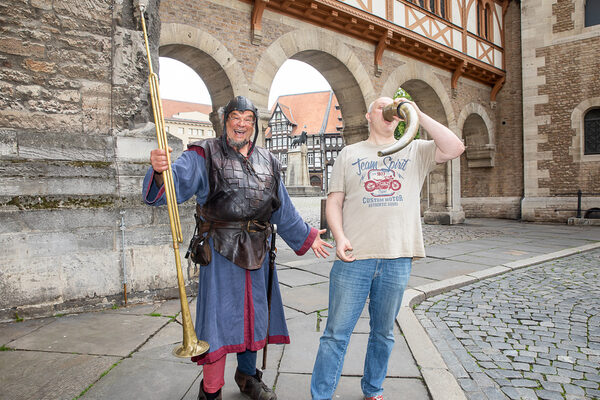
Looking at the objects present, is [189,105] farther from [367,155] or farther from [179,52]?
[367,155]

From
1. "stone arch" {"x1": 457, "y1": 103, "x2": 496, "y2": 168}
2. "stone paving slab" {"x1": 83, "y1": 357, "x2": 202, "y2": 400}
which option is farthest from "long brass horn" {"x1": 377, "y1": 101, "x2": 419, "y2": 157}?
"stone arch" {"x1": 457, "y1": 103, "x2": 496, "y2": 168}

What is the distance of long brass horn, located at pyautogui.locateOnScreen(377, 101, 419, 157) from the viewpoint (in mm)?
1945

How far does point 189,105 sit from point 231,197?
75371mm

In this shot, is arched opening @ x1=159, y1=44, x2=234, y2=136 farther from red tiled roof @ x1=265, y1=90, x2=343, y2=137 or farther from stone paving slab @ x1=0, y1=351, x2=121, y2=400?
red tiled roof @ x1=265, y1=90, x2=343, y2=137

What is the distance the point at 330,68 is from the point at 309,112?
4136cm

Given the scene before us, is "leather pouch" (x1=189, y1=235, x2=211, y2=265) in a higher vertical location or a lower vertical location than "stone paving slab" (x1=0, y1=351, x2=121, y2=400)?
higher

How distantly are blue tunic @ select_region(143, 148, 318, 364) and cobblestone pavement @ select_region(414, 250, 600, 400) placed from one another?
4.48ft

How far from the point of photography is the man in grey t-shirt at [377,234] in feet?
6.98

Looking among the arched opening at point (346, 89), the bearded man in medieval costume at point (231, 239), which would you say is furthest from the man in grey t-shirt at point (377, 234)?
the arched opening at point (346, 89)

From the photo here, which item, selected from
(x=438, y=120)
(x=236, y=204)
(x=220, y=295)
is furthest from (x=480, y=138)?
(x=220, y=295)

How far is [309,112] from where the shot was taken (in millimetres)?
51688

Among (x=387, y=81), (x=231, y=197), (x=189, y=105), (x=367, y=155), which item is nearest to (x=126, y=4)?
(x=231, y=197)

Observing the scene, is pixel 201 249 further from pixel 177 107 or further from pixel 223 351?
pixel 177 107

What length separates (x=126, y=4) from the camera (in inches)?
175
